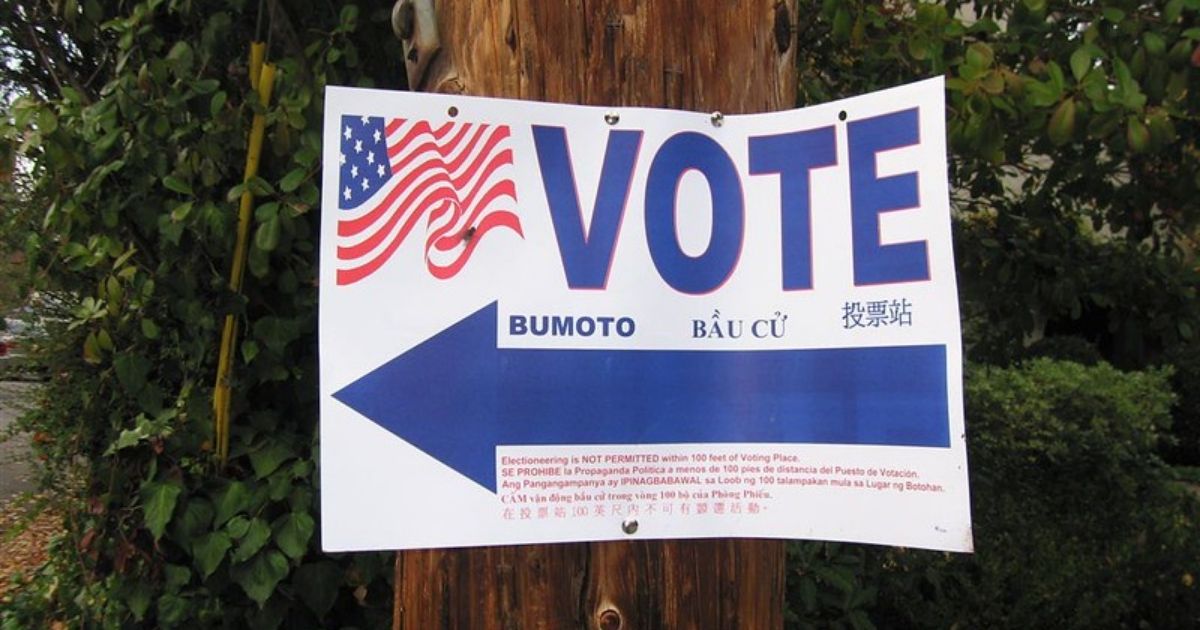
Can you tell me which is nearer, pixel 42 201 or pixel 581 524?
pixel 581 524

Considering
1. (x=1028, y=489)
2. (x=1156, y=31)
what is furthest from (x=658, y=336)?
(x=1028, y=489)

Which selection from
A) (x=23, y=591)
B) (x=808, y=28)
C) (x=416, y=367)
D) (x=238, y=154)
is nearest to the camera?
(x=416, y=367)

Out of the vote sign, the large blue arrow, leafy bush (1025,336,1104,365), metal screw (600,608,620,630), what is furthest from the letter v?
leafy bush (1025,336,1104,365)

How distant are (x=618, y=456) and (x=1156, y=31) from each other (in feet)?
8.92

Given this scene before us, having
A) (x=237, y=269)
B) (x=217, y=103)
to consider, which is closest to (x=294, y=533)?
(x=237, y=269)

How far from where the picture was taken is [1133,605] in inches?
183

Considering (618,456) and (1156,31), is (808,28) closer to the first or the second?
(1156,31)

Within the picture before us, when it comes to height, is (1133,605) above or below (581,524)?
below

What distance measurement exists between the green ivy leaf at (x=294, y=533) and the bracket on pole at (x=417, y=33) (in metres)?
1.36

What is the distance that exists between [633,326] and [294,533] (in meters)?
1.47

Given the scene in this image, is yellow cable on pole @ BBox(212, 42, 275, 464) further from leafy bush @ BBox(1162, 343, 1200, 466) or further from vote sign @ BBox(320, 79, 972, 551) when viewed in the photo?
leafy bush @ BBox(1162, 343, 1200, 466)

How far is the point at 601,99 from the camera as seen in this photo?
148 cm

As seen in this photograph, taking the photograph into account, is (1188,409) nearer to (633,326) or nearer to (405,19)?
(633,326)

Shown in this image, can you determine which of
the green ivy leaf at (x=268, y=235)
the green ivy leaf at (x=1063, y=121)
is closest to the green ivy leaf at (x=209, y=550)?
the green ivy leaf at (x=268, y=235)
